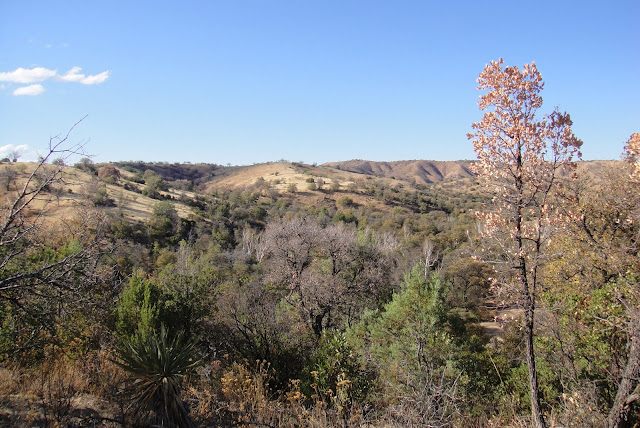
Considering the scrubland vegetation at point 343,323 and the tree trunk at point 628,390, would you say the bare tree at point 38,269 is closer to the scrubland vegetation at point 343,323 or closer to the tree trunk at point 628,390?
the scrubland vegetation at point 343,323

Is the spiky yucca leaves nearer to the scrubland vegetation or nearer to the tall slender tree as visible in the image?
the scrubland vegetation

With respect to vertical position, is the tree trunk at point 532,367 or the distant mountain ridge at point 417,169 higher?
the distant mountain ridge at point 417,169

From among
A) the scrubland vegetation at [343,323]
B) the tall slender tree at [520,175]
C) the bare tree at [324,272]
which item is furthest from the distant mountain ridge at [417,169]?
the tall slender tree at [520,175]

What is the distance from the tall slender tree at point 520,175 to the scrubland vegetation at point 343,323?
3 centimetres

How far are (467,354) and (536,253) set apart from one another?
9.72 meters

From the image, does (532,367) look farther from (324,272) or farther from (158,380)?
(324,272)

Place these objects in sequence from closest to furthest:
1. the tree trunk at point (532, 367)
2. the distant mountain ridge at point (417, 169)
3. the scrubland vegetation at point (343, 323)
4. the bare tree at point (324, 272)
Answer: the scrubland vegetation at point (343, 323), the tree trunk at point (532, 367), the bare tree at point (324, 272), the distant mountain ridge at point (417, 169)

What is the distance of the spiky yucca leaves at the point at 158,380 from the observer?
15.5 ft

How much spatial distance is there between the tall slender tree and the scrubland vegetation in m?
0.03

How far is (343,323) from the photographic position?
19.2 m

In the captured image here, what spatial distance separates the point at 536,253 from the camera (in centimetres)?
543

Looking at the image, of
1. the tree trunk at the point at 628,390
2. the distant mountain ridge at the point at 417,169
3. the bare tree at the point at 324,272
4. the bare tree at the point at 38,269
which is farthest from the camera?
the distant mountain ridge at the point at 417,169

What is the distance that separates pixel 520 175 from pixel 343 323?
1528 cm

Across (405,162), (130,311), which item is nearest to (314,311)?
(130,311)
